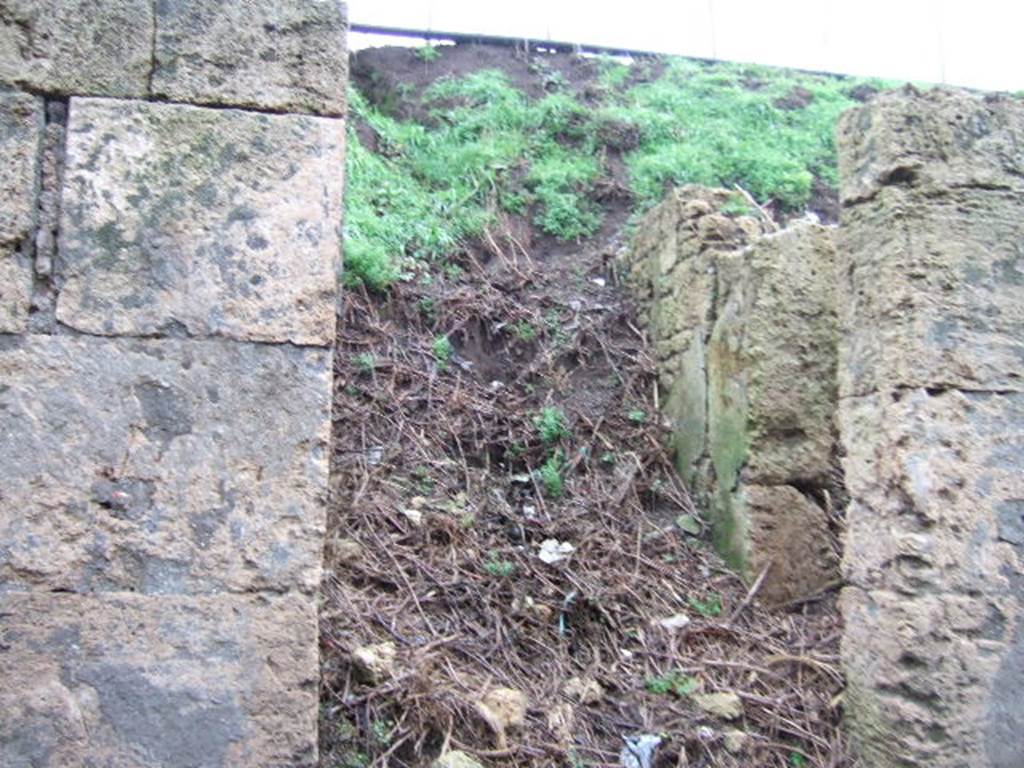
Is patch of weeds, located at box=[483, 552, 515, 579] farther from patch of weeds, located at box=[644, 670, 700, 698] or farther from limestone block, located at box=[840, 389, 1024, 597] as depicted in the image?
limestone block, located at box=[840, 389, 1024, 597]

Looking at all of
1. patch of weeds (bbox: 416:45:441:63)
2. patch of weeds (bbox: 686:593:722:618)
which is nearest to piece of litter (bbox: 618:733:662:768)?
patch of weeds (bbox: 686:593:722:618)

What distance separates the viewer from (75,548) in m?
2.32

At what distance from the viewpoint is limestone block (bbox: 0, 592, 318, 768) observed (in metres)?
2.25


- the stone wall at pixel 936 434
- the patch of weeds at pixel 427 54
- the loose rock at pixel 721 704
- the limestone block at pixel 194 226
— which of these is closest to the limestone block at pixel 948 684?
the stone wall at pixel 936 434

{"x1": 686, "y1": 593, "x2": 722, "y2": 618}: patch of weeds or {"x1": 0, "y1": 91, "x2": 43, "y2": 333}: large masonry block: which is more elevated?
{"x1": 0, "y1": 91, "x2": 43, "y2": 333}: large masonry block

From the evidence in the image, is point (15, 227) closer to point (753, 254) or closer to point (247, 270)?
point (247, 270)

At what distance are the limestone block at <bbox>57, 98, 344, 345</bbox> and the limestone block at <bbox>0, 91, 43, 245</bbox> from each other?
0.08 m

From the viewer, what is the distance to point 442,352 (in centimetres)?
575

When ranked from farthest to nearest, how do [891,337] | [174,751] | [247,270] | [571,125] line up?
1. [571,125]
2. [891,337]
3. [247,270]
4. [174,751]

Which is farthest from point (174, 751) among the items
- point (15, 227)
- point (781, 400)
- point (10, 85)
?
point (781, 400)

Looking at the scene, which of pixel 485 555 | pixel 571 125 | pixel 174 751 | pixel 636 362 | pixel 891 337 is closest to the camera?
pixel 174 751

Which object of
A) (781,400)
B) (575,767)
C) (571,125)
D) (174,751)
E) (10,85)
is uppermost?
(571,125)

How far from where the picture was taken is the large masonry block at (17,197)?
93.3 inches

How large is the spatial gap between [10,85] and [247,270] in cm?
74
